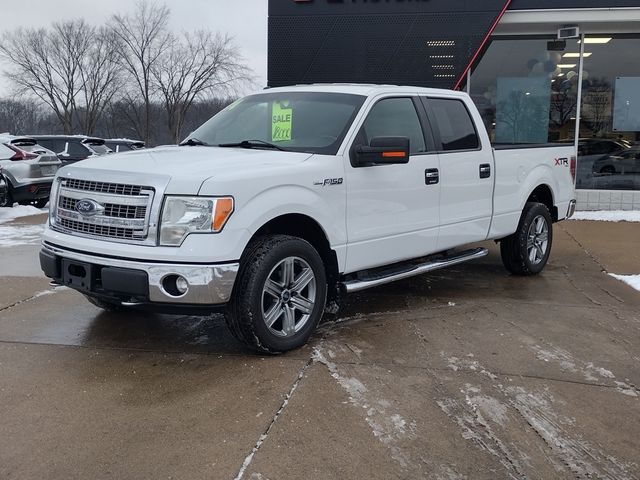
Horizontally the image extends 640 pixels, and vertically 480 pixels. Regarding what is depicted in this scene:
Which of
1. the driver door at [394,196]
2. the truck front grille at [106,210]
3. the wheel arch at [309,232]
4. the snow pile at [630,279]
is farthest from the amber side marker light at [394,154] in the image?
the snow pile at [630,279]

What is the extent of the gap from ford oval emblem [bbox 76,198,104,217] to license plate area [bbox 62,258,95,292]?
331 mm

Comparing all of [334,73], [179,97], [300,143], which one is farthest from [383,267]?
[179,97]

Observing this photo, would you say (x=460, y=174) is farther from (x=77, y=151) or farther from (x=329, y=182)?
(x=77, y=151)

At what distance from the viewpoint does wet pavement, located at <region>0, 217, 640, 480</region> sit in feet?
9.93

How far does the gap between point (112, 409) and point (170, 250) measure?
3.19 ft

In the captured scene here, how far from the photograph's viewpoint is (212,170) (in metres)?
4.03

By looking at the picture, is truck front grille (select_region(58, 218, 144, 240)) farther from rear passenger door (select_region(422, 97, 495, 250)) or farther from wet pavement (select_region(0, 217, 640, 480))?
rear passenger door (select_region(422, 97, 495, 250))

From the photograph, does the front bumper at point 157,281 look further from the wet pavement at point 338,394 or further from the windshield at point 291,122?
the windshield at point 291,122

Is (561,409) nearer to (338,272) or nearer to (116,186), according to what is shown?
(338,272)

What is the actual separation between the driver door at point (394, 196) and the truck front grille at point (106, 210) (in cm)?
152

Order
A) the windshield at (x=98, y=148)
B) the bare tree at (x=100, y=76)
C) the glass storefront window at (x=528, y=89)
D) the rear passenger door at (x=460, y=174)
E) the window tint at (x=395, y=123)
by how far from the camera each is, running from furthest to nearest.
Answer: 1. the bare tree at (x=100, y=76)
2. the windshield at (x=98, y=148)
3. the glass storefront window at (x=528, y=89)
4. the rear passenger door at (x=460, y=174)
5. the window tint at (x=395, y=123)

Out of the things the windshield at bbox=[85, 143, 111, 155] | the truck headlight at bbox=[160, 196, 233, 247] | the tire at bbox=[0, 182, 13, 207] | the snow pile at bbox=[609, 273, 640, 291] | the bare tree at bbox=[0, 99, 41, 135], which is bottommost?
the snow pile at bbox=[609, 273, 640, 291]

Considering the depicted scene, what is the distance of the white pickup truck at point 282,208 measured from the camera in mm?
3889

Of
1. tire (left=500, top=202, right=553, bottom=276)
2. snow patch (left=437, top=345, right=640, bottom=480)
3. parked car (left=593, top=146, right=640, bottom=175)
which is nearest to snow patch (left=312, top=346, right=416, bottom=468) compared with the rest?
snow patch (left=437, top=345, right=640, bottom=480)
